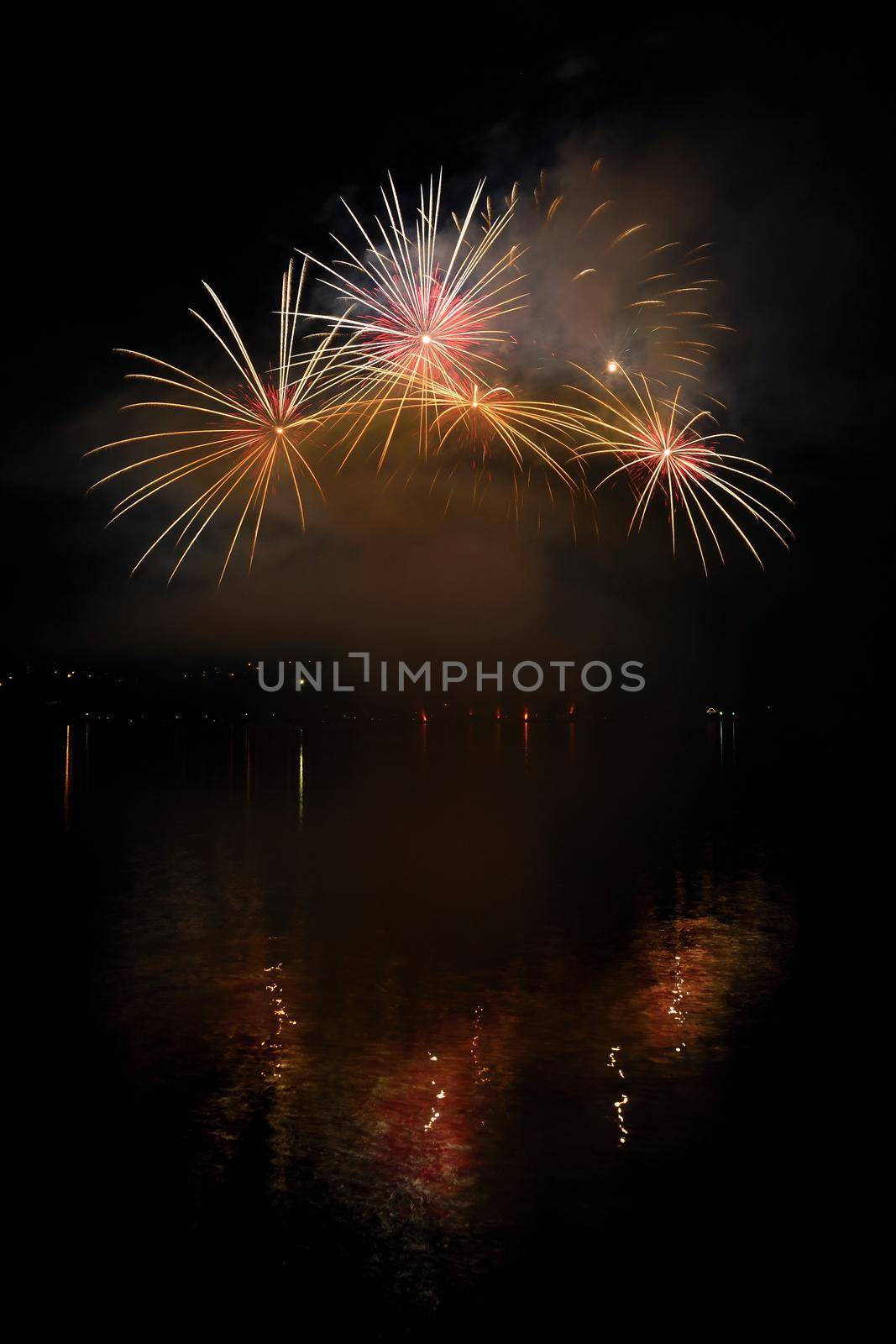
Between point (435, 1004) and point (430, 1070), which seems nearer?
point (430, 1070)

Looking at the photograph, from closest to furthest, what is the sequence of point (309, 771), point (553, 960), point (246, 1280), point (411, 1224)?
point (246, 1280)
point (411, 1224)
point (553, 960)
point (309, 771)

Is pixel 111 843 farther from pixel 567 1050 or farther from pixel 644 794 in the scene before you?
pixel 644 794

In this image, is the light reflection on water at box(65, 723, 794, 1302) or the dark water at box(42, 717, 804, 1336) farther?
the light reflection on water at box(65, 723, 794, 1302)

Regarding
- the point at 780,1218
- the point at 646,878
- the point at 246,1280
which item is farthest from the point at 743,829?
the point at 246,1280

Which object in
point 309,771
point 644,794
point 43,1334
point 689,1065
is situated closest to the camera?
point 43,1334
